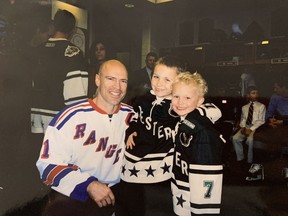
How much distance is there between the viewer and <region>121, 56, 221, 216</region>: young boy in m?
0.71

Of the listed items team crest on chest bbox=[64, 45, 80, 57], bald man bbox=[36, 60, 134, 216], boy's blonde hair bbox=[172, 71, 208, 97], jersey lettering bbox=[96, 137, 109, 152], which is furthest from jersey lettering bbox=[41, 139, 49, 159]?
boy's blonde hair bbox=[172, 71, 208, 97]

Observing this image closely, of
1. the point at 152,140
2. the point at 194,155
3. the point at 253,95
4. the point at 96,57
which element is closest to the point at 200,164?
the point at 194,155

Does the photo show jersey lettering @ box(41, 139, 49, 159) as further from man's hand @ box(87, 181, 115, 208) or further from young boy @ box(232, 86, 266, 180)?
young boy @ box(232, 86, 266, 180)

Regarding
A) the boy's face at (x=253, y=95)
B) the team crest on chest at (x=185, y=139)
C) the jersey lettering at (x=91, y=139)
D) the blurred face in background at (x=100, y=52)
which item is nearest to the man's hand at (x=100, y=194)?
the jersey lettering at (x=91, y=139)

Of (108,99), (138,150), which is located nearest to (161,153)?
(138,150)

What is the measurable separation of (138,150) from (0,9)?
515 mm

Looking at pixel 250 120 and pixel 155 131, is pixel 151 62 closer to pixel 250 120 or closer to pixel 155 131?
pixel 155 131

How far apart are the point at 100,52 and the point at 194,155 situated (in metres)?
0.35

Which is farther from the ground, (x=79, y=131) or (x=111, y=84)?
(x=111, y=84)

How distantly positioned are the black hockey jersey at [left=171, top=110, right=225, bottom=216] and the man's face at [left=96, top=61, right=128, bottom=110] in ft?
0.60

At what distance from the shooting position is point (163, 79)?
71 cm

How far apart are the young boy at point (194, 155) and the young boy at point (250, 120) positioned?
14 centimetres

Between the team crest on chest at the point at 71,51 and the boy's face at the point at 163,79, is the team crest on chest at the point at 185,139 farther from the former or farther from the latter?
the team crest on chest at the point at 71,51

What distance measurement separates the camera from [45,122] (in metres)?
0.72
